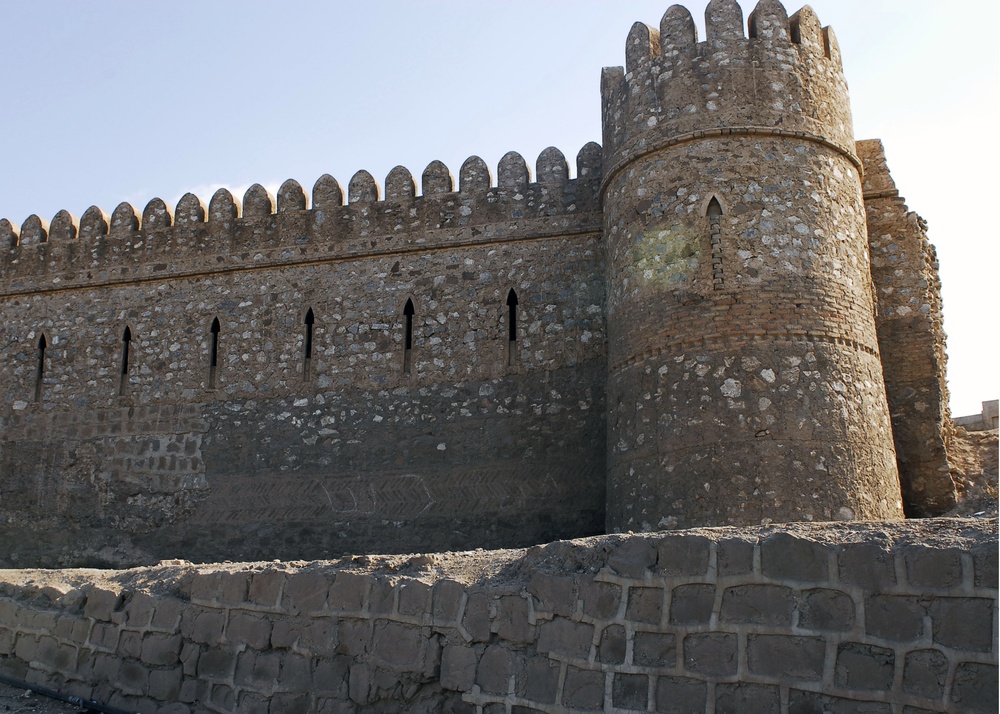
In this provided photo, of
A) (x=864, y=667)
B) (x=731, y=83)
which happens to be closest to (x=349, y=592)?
(x=864, y=667)

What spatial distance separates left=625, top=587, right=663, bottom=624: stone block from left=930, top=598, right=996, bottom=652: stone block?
125cm

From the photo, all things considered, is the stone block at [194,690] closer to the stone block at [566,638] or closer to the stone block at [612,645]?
the stone block at [566,638]

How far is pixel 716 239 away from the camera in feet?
28.7

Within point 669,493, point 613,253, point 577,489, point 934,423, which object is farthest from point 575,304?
point 934,423

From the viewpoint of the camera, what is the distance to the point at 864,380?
8539 mm

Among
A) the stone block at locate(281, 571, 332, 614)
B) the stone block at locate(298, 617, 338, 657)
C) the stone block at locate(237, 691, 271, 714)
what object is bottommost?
the stone block at locate(237, 691, 271, 714)

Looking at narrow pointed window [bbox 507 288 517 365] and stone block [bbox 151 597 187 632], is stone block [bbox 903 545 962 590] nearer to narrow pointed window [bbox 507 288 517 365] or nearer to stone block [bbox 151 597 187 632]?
stone block [bbox 151 597 187 632]

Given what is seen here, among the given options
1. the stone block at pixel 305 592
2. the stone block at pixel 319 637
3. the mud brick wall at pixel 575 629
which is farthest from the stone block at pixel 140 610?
the stone block at pixel 319 637

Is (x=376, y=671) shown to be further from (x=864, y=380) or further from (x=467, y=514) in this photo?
(x=864, y=380)

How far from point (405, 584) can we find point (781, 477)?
3.69 metres

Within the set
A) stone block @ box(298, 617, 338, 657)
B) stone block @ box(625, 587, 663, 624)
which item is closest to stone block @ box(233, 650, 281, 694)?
stone block @ box(298, 617, 338, 657)

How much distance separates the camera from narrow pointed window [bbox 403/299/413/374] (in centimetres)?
1071

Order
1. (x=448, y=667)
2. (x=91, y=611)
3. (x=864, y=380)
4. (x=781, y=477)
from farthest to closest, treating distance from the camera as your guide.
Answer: (x=864, y=380) → (x=781, y=477) → (x=91, y=611) → (x=448, y=667)

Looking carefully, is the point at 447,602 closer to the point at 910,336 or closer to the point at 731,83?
the point at 731,83
